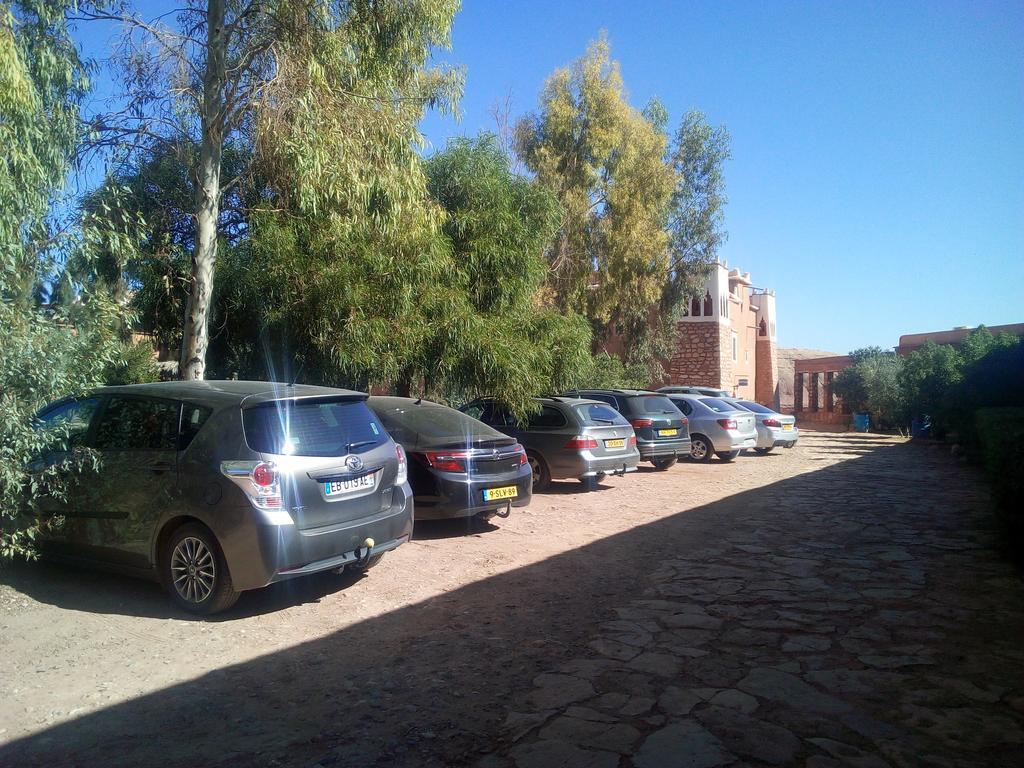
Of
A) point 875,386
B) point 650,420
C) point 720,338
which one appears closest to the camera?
point 650,420

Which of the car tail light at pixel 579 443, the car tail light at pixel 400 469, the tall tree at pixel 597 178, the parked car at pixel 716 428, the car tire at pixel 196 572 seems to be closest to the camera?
the car tire at pixel 196 572

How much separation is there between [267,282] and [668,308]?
2004 centimetres

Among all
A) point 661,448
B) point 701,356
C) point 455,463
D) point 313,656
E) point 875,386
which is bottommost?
point 313,656

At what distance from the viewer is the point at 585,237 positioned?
76.5 feet

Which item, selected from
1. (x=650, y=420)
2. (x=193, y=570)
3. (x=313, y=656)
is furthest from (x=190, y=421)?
(x=650, y=420)

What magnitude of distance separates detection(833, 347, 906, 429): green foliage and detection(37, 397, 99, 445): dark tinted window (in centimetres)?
3026

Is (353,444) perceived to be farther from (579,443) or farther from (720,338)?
(720,338)

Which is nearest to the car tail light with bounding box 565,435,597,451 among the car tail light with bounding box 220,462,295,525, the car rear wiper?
the car rear wiper

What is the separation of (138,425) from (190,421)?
1.91 feet

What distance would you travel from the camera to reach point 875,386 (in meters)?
33.3

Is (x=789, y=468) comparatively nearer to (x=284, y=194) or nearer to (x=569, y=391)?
(x=569, y=391)

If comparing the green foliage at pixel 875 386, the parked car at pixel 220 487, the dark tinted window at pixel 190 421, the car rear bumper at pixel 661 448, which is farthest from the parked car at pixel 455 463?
the green foliage at pixel 875 386

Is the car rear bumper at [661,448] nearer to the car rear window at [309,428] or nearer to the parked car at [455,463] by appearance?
the parked car at [455,463]

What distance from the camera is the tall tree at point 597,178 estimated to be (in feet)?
75.7
